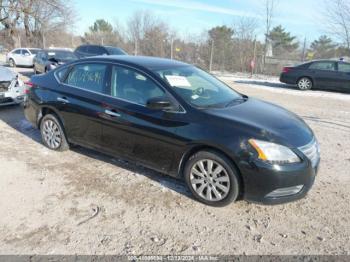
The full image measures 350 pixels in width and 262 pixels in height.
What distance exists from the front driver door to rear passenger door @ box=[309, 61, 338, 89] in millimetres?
12089

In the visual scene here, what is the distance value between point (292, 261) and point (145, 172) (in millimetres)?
2310

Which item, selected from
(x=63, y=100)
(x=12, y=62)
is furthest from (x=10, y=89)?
(x=12, y=62)

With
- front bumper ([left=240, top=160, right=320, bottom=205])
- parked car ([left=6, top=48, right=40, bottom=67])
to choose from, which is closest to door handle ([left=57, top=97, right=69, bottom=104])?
front bumper ([left=240, top=160, right=320, bottom=205])

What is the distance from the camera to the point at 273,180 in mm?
3264

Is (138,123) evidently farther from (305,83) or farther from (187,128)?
(305,83)

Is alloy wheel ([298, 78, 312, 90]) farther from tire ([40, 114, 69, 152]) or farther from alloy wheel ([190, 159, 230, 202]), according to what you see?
alloy wheel ([190, 159, 230, 202])

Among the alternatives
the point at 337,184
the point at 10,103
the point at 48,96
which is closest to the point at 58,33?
the point at 10,103

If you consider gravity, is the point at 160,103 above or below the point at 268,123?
above

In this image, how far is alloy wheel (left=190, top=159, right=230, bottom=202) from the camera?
3521mm

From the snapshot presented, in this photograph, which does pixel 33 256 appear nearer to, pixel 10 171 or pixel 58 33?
pixel 10 171

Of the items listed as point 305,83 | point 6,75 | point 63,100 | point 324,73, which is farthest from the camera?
point 305,83

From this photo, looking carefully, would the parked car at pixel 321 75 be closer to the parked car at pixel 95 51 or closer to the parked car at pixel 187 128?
the parked car at pixel 95 51

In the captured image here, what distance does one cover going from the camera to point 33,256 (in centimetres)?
278

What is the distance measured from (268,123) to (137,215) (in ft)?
5.93
